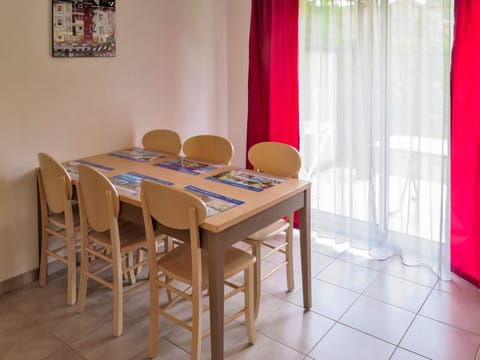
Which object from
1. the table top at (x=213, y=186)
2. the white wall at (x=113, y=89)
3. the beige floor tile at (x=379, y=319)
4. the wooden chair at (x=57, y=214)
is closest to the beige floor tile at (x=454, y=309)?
the beige floor tile at (x=379, y=319)

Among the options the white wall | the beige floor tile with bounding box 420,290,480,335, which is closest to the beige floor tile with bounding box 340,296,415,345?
the beige floor tile with bounding box 420,290,480,335

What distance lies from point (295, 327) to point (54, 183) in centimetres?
160

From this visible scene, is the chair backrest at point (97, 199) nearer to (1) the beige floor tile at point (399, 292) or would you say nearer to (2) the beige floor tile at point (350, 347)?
(2) the beige floor tile at point (350, 347)

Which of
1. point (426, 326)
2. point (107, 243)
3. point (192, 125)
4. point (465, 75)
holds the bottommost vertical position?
point (426, 326)

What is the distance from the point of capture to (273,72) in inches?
150

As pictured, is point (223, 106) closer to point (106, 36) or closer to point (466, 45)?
point (106, 36)

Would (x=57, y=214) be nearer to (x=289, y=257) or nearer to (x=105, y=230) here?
(x=105, y=230)

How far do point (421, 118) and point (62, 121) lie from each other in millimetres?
2311

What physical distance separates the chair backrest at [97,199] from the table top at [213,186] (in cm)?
7

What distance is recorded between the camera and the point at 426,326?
2.69 meters

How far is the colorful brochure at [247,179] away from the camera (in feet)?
8.70

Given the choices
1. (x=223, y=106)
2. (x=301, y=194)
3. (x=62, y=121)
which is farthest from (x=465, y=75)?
(x=62, y=121)

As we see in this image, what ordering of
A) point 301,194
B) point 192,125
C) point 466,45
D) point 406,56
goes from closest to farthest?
point 301,194, point 466,45, point 406,56, point 192,125

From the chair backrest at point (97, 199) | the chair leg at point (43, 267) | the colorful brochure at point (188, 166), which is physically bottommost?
the chair leg at point (43, 267)
